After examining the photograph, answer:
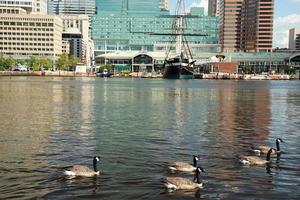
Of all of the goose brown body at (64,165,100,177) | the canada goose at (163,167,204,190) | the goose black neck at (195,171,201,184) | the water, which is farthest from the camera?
the goose brown body at (64,165,100,177)

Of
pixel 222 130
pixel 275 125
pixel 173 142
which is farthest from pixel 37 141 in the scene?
pixel 275 125

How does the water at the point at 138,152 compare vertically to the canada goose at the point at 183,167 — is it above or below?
below

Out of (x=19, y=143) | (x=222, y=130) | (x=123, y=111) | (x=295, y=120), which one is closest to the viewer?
(x=19, y=143)

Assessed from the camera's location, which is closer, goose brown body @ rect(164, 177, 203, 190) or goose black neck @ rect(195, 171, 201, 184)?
goose brown body @ rect(164, 177, 203, 190)

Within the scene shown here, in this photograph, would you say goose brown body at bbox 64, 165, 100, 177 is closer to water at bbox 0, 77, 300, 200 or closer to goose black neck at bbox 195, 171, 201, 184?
water at bbox 0, 77, 300, 200

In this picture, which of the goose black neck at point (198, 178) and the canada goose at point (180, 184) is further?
the goose black neck at point (198, 178)

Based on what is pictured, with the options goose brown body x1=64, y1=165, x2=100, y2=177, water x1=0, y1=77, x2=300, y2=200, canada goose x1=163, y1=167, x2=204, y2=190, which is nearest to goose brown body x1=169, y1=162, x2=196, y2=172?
water x1=0, y1=77, x2=300, y2=200

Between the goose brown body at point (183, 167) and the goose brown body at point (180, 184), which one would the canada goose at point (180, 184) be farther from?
the goose brown body at point (183, 167)

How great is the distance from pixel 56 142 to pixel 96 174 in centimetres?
1070

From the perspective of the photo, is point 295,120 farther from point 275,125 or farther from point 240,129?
point 240,129

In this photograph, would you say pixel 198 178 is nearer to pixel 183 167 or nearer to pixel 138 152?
pixel 183 167

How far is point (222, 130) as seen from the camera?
136ft

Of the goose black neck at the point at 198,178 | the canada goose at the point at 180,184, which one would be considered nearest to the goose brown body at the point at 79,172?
the canada goose at the point at 180,184

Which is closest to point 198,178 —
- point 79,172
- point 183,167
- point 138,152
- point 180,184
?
point 180,184
